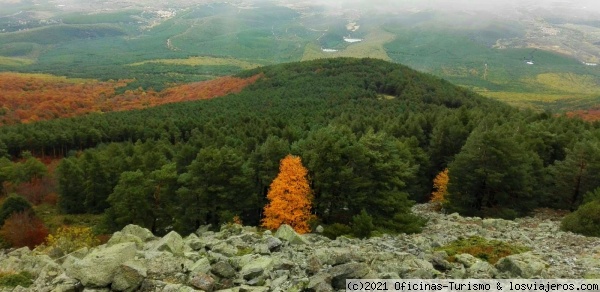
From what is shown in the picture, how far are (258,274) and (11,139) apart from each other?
4741 inches

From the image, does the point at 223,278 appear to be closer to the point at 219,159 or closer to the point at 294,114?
the point at 219,159

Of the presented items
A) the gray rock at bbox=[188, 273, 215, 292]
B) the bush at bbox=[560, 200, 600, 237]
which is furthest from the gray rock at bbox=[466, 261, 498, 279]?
the bush at bbox=[560, 200, 600, 237]

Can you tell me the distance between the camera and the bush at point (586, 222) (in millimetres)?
38250

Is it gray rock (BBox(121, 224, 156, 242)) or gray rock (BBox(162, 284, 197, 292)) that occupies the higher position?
gray rock (BBox(162, 284, 197, 292))

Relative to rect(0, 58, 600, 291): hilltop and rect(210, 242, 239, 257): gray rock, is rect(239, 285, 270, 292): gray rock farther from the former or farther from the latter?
rect(210, 242, 239, 257): gray rock

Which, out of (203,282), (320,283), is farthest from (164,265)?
(320,283)

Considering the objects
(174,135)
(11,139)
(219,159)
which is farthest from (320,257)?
(11,139)

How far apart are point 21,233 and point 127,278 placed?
44.3 metres

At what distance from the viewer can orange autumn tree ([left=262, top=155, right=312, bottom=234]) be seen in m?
45.5

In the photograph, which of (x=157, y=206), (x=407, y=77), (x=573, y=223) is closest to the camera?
(x=573, y=223)

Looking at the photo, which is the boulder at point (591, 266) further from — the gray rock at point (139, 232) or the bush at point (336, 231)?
the gray rock at point (139, 232)

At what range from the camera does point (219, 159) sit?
50.7m

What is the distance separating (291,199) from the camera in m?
46.3

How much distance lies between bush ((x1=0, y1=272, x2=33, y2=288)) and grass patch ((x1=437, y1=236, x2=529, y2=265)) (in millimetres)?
25700
